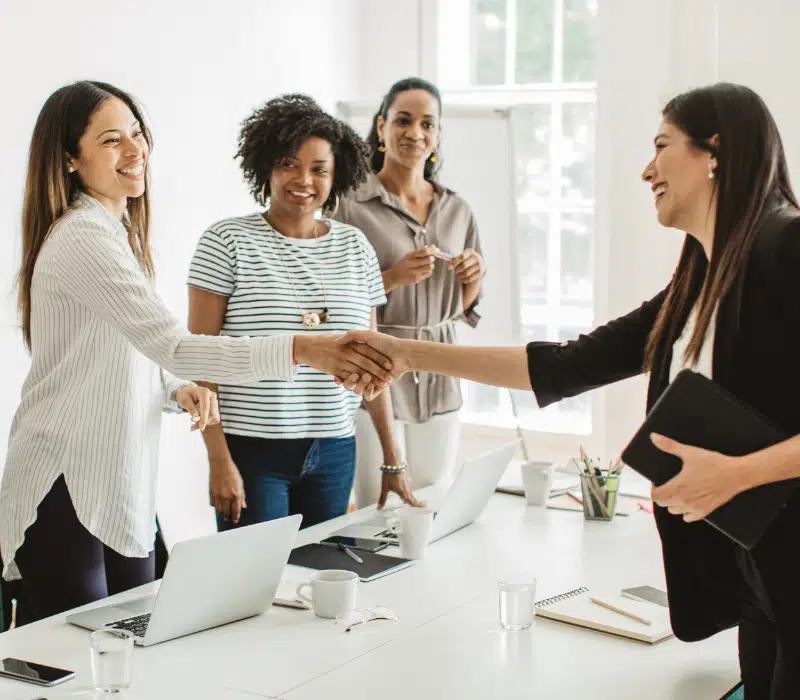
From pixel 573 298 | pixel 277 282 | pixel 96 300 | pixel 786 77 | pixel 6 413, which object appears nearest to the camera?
pixel 96 300

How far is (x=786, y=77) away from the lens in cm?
409

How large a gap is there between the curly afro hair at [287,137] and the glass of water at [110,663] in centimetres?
A: 153

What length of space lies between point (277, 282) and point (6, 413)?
157cm

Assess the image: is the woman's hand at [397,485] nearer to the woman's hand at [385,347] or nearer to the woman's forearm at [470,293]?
the woman's hand at [385,347]

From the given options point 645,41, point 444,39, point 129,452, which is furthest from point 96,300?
Answer: point 444,39

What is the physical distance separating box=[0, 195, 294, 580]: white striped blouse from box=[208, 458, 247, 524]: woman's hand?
403 millimetres

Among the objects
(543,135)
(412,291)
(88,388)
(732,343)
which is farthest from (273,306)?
(543,135)

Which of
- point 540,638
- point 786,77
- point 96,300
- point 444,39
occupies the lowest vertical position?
point 540,638

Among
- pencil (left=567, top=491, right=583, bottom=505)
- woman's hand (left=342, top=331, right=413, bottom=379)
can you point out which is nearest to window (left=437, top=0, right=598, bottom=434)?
pencil (left=567, top=491, right=583, bottom=505)

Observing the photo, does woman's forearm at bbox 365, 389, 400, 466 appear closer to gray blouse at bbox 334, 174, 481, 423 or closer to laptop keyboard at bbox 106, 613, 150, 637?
gray blouse at bbox 334, 174, 481, 423

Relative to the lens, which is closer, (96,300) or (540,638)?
(540,638)

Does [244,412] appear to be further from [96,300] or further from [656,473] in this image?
[656,473]

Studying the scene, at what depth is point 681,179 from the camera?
170cm

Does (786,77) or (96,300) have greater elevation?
(786,77)
